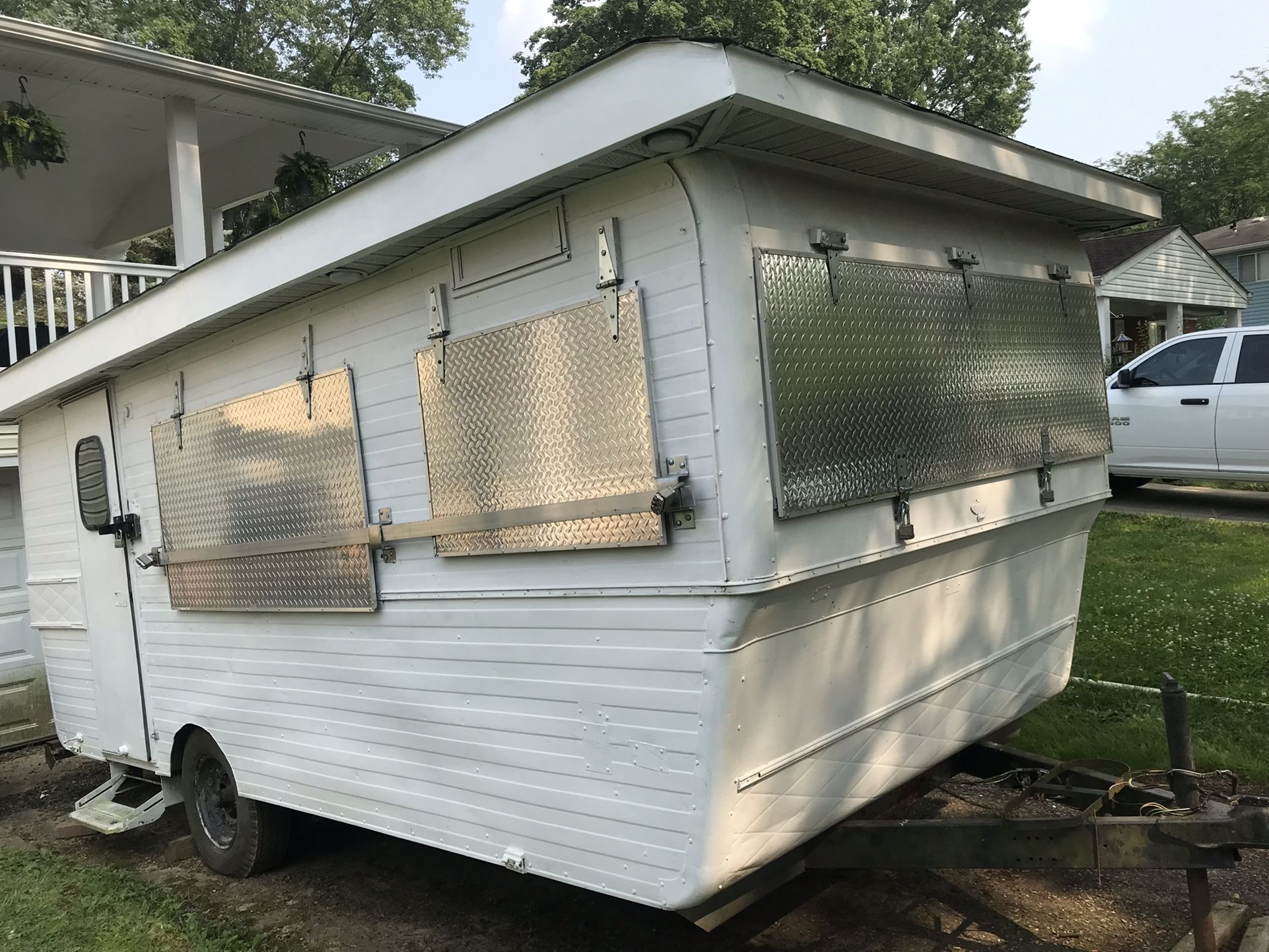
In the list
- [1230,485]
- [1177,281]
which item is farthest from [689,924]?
[1177,281]

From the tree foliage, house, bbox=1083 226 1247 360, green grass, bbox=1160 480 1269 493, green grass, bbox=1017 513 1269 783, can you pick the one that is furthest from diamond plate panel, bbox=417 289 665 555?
the tree foliage

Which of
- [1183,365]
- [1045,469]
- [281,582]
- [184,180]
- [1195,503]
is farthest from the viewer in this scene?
[1195,503]

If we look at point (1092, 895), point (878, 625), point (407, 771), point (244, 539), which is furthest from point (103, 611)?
point (1092, 895)

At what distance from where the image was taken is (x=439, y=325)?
3686mm

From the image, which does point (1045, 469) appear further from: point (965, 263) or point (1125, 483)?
point (1125, 483)

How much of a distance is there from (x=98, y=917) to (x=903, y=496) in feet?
13.9

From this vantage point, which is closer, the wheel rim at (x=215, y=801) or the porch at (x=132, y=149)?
the wheel rim at (x=215, y=801)

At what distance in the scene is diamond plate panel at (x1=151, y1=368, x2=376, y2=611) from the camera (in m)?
4.19

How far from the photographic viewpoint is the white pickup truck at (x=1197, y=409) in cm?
988

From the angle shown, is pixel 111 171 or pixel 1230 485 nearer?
pixel 111 171

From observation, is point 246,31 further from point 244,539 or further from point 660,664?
point 660,664

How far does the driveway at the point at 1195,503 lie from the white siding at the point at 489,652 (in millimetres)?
9134

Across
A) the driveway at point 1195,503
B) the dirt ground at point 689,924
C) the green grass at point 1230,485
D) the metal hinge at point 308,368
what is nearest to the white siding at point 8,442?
the dirt ground at point 689,924

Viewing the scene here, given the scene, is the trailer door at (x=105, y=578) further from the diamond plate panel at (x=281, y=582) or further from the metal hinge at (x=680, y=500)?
the metal hinge at (x=680, y=500)
